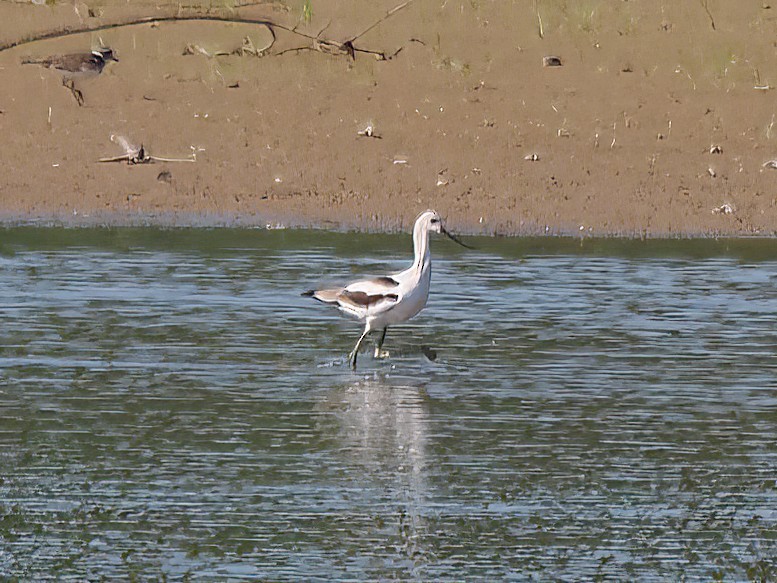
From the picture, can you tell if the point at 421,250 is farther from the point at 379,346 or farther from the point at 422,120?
the point at 422,120

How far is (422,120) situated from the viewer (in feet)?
70.1

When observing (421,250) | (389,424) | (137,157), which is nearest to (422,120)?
(137,157)

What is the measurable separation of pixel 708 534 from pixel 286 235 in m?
11.2

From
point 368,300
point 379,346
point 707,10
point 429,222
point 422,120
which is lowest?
point 379,346

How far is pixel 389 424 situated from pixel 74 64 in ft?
46.3

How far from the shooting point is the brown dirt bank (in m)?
19.2

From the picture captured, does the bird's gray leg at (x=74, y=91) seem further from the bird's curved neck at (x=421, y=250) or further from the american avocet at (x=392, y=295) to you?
the bird's curved neck at (x=421, y=250)

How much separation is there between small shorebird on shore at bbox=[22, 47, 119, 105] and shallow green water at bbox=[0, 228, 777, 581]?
267 inches

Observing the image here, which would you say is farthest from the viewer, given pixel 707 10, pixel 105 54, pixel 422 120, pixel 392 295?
pixel 707 10

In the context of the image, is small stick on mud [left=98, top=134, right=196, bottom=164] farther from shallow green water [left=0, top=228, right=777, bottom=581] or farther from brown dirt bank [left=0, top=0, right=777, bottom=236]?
shallow green water [left=0, top=228, right=777, bottom=581]

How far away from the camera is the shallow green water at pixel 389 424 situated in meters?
7.07

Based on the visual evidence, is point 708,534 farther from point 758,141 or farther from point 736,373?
point 758,141

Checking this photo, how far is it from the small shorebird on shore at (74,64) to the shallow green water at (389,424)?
6.77 meters

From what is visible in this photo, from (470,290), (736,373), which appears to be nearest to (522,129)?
(470,290)
